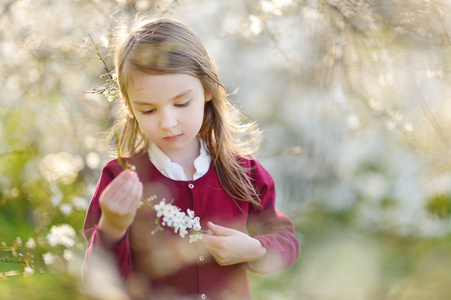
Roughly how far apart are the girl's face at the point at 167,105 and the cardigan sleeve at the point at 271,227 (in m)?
0.35

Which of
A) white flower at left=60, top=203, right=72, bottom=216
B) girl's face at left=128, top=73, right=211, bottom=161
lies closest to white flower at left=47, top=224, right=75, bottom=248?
white flower at left=60, top=203, right=72, bottom=216

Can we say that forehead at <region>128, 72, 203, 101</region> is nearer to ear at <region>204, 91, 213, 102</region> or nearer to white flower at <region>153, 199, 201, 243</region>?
ear at <region>204, 91, 213, 102</region>

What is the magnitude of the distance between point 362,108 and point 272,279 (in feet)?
4.62

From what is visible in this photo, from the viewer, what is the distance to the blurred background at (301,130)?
77.9 inches

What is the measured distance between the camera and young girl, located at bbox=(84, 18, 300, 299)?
3.94 ft

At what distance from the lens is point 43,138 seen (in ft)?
9.52

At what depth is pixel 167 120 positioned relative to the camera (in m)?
1.19

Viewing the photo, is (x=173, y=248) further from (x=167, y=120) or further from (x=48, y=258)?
(x=48, y=258)

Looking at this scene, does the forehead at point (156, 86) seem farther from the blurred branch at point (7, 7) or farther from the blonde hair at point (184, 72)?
the blurred branch at point (7, 7)

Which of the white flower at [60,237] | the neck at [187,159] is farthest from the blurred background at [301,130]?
the neck at [187,159]

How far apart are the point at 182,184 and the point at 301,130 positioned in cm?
254

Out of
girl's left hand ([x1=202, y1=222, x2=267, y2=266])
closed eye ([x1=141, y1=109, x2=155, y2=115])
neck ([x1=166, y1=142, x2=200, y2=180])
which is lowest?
girl's left hand ([x1=202, y1=222, x2=267, y2=266])

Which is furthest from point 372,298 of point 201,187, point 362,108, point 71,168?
point 71,168

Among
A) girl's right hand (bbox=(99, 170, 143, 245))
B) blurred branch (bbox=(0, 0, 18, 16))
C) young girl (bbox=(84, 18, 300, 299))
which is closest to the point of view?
girl's right hand (bbox=(99, 170, 143, 245))
